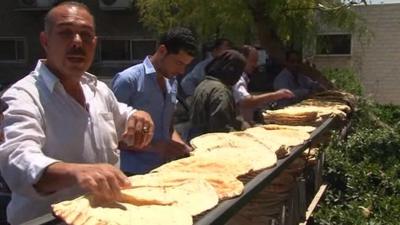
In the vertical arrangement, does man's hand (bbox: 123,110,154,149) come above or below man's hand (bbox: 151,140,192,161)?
above

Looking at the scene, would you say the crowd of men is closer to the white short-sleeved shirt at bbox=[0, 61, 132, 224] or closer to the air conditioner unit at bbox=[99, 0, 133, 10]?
the white short-sleeved shirt at bbox=[0, 61, 132, 224]

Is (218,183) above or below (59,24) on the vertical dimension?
below

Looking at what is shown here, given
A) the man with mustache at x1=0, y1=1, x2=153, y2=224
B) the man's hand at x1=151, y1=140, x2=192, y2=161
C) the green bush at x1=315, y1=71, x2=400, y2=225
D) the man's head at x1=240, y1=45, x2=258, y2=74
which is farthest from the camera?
the man's head at x1=240, y1=45, x2=258, y2=74

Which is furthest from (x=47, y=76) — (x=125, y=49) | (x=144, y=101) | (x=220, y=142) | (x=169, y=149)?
(x=125, y=49)

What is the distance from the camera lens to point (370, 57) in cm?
1884

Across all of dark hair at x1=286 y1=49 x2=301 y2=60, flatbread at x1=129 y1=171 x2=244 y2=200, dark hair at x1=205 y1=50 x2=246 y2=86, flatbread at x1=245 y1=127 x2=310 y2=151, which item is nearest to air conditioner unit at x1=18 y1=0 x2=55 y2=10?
dark hair at x1=286 y1=49 x2=301 y2=60

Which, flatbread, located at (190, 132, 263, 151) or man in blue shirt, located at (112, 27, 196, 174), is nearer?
flatbread, located at (190, 132, 263, 151)

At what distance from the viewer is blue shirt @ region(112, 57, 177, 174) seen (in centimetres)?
357

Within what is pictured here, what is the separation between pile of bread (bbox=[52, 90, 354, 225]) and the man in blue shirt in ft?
2.03

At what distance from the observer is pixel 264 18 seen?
7.30m

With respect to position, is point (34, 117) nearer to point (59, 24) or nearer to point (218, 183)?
point (59, 24)

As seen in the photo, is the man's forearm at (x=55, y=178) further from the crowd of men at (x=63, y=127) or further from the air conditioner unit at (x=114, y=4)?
the air conditioner unit at (x=114, y=4)

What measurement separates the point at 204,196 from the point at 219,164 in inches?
19.6

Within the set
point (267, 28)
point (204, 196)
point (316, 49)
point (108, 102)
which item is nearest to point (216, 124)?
point (108, 102)
